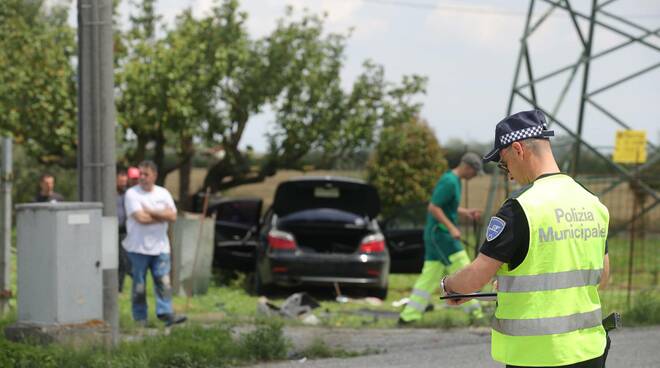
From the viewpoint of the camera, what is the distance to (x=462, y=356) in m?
9.27

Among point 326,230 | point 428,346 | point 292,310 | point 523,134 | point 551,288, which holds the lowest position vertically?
point 292,310

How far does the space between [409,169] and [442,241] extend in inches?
569

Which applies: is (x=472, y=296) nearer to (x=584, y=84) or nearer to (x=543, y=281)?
(x=543, y=281)

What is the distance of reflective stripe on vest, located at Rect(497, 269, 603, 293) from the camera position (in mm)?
4379

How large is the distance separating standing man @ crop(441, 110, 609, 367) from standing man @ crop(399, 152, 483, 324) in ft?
22.7

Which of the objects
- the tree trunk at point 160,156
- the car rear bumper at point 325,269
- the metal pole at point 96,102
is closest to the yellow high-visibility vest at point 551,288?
the metal pole at point 96,102

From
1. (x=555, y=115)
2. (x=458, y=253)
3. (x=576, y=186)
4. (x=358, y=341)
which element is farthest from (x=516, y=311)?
(x=555, y=115)

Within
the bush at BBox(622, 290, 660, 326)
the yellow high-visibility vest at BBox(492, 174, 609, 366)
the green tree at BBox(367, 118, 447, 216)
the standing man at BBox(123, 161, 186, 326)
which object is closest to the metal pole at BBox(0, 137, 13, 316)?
the standing man at BBox(123, 161, 186, 326)

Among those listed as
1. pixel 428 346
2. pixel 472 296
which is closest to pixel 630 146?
pixel 428 346

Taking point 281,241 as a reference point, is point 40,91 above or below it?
above

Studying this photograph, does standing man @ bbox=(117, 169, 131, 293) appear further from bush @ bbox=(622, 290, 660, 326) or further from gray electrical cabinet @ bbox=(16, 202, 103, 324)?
bush @ bbox=(622, 290, 660, 326)

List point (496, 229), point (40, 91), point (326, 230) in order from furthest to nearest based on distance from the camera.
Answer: point (40, 91) → point (326, 230) → point (496, 229)

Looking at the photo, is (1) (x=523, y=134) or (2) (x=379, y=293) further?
(2) (x=379, y=293)

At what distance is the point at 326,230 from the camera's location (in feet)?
48.1
